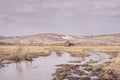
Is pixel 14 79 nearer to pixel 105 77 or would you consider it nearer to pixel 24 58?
pixel 105 77

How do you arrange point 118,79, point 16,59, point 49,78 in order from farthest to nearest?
point 16,59
point 49,78
point 118,79

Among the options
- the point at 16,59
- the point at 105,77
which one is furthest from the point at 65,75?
the point at 16,59

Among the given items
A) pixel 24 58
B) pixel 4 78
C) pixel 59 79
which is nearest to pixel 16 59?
pixel 24 58

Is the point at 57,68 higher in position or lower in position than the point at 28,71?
lower

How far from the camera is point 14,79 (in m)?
32.7

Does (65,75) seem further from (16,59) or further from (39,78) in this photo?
(16,59)

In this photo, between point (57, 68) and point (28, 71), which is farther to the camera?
point (57, 68)

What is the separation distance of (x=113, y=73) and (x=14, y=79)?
10.0 meters

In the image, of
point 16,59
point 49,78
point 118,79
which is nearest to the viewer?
point 118,79

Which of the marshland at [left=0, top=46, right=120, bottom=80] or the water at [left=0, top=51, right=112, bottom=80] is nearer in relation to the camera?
the marshland at [left=0, top=46, right=120, bottom=80]

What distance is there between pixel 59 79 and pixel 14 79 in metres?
4.84

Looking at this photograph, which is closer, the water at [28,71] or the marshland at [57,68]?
the marshland at [57,68]

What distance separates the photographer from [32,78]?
108ft

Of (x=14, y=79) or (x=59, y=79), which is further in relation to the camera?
(x=14, y=79)
